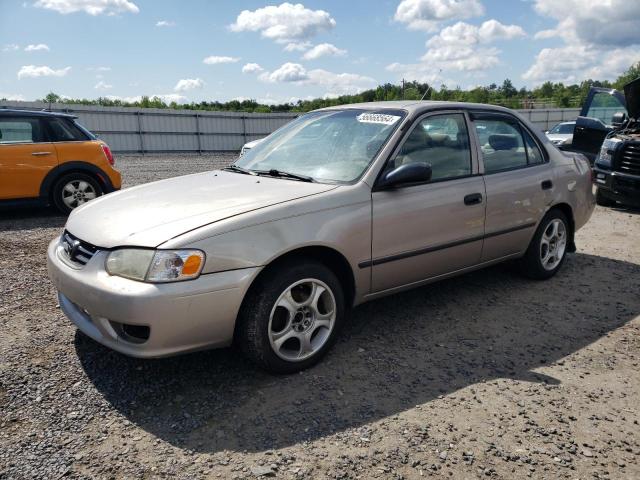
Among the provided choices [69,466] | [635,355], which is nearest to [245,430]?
[69,466]

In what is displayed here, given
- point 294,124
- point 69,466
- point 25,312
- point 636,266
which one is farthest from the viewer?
point 636,266

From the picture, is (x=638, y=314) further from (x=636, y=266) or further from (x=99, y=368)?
(x=99, y=368)

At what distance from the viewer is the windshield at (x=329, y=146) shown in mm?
3473

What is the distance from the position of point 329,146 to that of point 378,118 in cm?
43

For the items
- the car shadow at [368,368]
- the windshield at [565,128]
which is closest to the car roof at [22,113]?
the car shadow at [368,368]

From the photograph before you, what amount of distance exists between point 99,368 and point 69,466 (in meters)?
0.89

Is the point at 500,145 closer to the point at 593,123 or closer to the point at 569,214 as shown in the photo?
the point at 569,214

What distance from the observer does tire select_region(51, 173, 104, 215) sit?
752 centimetres

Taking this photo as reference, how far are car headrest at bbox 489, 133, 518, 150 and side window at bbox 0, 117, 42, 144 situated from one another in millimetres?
6376

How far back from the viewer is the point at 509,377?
10.2 ft

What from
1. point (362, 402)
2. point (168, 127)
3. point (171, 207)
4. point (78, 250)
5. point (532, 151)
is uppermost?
point (168, 127)

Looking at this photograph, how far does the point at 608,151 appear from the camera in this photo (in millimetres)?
8359

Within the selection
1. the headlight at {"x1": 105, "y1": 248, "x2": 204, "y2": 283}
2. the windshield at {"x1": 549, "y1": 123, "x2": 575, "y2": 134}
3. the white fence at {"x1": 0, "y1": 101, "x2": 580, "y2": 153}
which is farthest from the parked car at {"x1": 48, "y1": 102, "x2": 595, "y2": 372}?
the white fence at {"x1": 0, "y1": 101, "x2": 580, "y2": 153}

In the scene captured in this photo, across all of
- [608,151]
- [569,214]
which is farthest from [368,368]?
[608,151]
